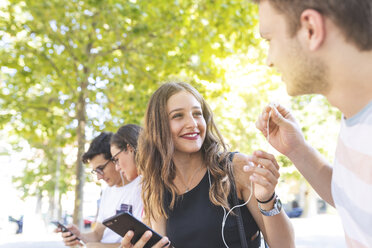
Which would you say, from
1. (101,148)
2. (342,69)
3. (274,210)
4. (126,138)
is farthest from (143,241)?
(101,148)

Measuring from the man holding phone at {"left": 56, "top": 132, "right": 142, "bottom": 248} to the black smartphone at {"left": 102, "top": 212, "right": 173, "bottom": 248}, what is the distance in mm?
1515

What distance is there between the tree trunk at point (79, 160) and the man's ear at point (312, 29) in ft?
24.2

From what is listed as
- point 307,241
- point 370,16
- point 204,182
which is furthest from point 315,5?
point 307,241

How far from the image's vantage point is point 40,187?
28.2 m

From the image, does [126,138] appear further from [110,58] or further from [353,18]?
[110,58]

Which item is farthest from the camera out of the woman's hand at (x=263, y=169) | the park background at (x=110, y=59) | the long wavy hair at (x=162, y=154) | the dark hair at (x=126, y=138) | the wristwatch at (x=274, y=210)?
the park background at (x=110, y=59)

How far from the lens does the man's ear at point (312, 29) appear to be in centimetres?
125

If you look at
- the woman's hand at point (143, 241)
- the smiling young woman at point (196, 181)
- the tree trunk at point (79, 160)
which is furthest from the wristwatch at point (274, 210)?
the tree trunk at point (79, 160)

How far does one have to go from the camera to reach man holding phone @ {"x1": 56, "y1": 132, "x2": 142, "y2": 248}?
4281 millimetres

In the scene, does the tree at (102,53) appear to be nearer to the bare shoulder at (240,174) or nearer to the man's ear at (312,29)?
the bare shoulder at (240,174)

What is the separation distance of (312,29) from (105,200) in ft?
12.7

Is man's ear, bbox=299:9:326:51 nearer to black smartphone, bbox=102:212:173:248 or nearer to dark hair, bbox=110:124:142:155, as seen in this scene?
black smartphone, bbox=102:212:173:248

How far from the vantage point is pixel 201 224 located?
252 centimetres

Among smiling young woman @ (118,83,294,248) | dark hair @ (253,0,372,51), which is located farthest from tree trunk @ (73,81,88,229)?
dark hair @ (253,0,372,51)
